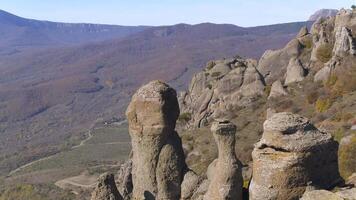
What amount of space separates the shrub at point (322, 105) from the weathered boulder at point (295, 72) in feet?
33.9

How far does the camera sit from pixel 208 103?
241 feet

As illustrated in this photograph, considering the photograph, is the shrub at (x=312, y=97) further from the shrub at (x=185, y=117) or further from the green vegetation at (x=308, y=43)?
the shrub at (x=185, y=117)

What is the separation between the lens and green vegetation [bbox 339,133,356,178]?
103 feet

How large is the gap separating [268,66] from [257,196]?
66.0m

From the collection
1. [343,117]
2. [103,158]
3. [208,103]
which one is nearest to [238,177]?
[343,117]

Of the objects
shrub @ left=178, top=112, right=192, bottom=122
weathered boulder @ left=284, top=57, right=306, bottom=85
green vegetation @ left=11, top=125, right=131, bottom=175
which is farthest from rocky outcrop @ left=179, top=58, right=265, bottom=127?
green vegetation @ left=11, top=125, right=131, bottom=175

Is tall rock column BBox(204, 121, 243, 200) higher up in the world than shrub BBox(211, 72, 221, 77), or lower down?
higher up

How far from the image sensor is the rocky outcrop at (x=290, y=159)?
16.2 metres

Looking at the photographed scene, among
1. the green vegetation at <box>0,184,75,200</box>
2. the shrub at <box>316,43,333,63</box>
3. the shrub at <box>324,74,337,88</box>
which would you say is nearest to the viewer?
the shrub at <box>324,74,337,88</box>

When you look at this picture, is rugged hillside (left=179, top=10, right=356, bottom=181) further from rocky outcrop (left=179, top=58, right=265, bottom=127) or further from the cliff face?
the cliff face

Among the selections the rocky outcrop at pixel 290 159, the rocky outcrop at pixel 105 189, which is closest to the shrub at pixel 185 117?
the rocky outcrop at pixel 105 189

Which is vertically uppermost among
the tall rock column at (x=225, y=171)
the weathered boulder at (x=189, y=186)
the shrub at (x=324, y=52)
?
the tall rock column at (x=225, y=171)

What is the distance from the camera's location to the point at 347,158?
108ft

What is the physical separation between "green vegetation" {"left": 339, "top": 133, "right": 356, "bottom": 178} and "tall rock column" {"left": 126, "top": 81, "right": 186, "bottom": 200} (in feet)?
45.3
